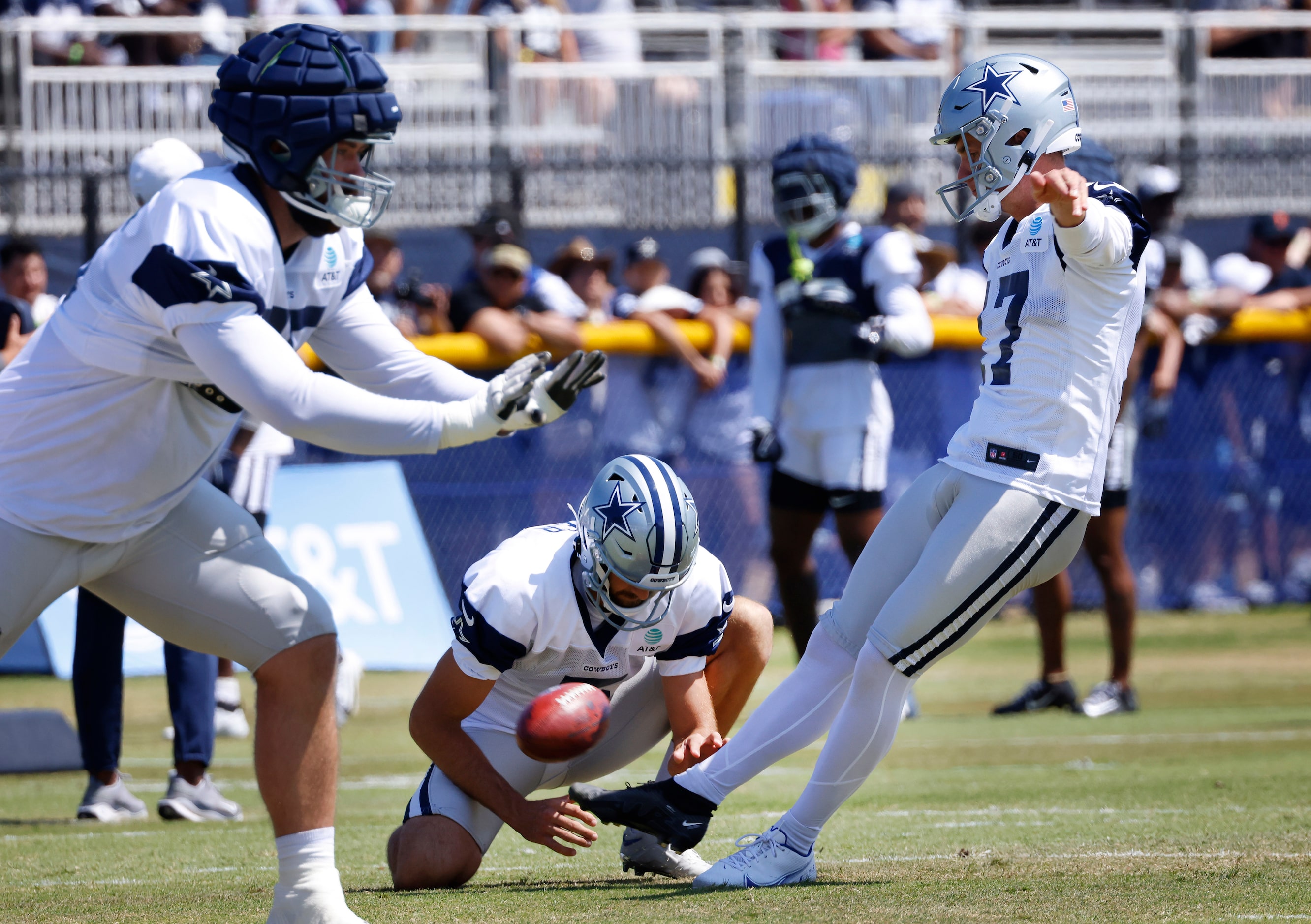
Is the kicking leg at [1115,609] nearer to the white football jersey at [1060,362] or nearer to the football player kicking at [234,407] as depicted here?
the white football jersey at [1060,362]

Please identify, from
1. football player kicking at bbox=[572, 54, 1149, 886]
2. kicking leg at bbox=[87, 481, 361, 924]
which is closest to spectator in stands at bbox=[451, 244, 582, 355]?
football player kicking at bbox=[572, 54, 1149, 886]

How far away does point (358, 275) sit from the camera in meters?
4.02

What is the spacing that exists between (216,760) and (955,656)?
4.76 metres

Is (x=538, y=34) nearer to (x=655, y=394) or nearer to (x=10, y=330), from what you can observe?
(x=655, y=394)

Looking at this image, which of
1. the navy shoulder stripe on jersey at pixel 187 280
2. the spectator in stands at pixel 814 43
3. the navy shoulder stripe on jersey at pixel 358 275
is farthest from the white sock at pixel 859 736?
the spectator in stands at pixel 814 43

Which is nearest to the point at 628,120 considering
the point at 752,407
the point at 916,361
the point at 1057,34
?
the point at 916,361

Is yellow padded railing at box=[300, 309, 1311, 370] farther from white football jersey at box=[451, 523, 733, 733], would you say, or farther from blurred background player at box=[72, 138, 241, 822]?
white football jersey at box=[451, 523, 733, 733]

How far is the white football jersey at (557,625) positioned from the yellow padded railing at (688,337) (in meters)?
5.25

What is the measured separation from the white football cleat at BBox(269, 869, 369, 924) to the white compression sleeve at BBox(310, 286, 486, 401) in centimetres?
119

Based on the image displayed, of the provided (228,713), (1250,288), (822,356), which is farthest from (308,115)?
(1250,288)

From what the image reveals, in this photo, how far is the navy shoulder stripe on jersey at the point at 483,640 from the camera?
418cm

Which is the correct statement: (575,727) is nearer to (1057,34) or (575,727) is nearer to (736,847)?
(736,847)

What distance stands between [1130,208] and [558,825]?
207 centimetres

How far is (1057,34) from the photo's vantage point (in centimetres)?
1452
